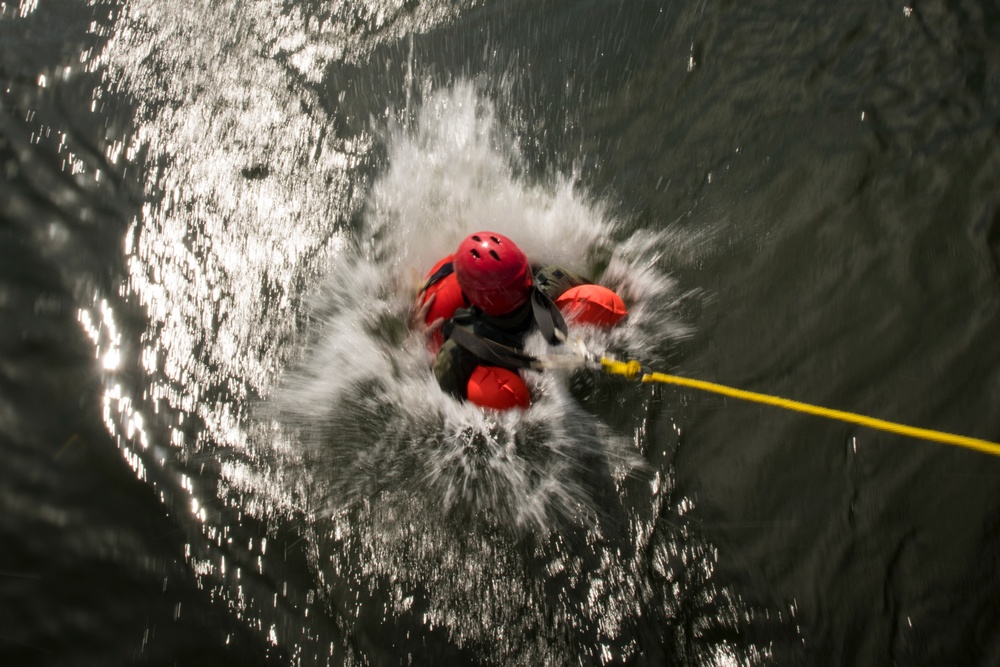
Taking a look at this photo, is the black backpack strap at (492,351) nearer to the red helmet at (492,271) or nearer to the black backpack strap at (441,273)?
the red helmet at (492,271)

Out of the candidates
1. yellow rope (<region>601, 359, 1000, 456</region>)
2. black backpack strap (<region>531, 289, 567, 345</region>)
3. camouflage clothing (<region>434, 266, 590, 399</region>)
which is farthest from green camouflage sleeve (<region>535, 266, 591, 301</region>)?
yellow rope (<region>601, 359, 1000, 456</region>)

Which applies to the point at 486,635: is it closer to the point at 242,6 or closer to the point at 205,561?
the point at 205,561

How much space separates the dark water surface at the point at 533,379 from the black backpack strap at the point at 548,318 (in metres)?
0.32

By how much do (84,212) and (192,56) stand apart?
4.62 feet

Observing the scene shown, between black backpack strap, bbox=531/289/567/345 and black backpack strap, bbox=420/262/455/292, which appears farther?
black backpack strap, bbox=420/262/455/292

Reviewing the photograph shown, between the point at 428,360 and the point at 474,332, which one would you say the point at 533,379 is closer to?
the point at 474,332

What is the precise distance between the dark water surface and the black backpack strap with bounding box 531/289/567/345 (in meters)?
0.32

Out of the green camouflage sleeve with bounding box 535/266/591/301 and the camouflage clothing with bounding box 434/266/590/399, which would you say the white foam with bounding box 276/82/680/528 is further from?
the green camouflage sleeve with bounding box 535/266/591/301

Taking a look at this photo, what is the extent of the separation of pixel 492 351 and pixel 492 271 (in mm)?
350

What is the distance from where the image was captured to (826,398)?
3061 mm

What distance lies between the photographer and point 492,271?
2748mm

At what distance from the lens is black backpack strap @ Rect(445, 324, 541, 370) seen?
292cm

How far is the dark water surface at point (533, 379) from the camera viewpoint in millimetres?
2709

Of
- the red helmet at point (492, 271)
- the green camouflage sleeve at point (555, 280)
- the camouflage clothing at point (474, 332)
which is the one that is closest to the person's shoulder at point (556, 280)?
the green camouflage sleeve at point (555, 280)
